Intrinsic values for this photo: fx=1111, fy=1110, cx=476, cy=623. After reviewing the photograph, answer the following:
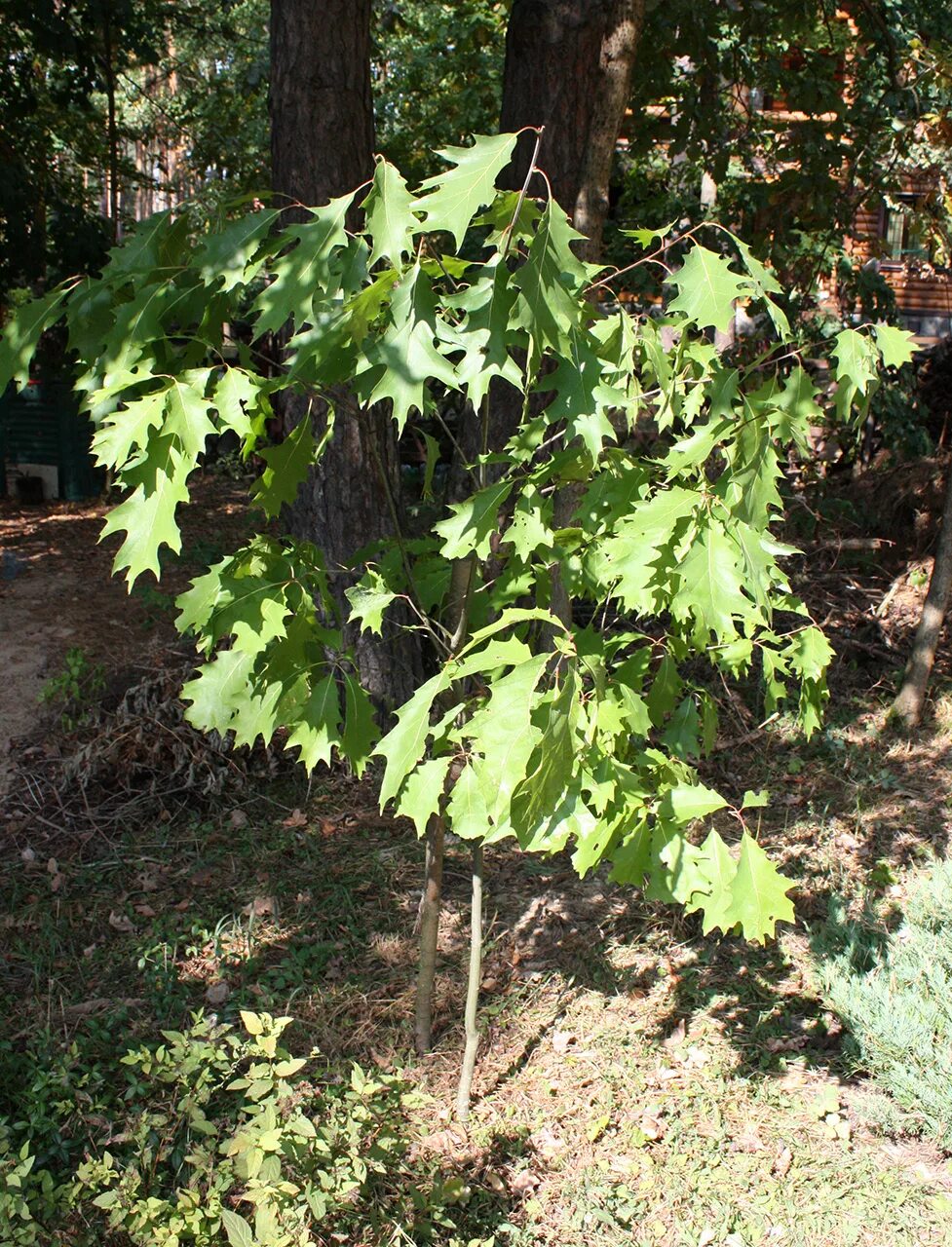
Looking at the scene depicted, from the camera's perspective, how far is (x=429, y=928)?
3223 millimetres

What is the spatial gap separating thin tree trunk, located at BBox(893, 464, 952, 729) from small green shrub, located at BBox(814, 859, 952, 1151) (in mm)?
2016

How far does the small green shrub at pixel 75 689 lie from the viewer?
212 inches

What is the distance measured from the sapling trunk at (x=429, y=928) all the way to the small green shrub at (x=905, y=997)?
131 centimetres

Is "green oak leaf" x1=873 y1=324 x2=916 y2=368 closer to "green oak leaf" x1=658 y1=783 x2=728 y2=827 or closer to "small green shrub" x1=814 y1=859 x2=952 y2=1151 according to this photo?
"green oak leaf" x1=658 y1=783 x2=728 y2=827

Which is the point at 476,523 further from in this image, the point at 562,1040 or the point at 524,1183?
the point at 562,1040

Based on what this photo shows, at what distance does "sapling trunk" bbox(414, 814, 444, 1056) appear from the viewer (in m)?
3.10

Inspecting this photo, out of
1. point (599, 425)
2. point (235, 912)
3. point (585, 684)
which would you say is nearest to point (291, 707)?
point (585, 684)

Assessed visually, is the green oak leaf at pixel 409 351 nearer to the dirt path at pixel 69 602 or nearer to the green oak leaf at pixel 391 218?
the green oak leaf at pixel 391 218

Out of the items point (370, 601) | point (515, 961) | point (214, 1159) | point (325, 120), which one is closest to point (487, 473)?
point (370, 601)

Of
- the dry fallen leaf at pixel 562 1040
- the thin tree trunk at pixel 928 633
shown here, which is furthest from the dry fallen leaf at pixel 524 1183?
the thin tree trunk at pixel 928 633

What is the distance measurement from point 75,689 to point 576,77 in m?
3.56

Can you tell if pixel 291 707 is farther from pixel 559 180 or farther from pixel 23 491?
pixel 23 491

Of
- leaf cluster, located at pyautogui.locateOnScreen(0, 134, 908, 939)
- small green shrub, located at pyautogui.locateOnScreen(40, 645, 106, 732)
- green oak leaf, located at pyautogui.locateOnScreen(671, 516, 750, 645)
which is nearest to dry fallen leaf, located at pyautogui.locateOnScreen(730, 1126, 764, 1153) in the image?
leaf cluster, located at pyautogui.locateOnScreen(0, 134, 908, 939)

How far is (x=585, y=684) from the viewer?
259cm
